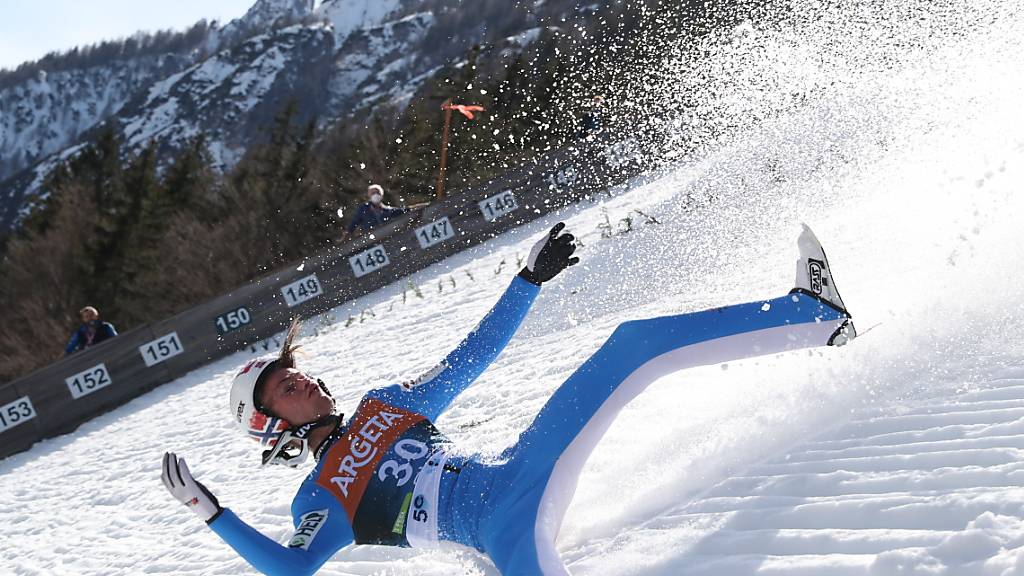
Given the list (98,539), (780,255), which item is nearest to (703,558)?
(780,255)

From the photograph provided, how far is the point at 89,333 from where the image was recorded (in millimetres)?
11641

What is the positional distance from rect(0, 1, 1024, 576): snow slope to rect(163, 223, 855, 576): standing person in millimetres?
405

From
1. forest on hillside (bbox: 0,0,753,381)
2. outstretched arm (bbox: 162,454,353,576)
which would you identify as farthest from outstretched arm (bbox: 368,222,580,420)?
forest on hillside (bbox: 0,0,753,381)

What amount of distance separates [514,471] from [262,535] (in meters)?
0.95

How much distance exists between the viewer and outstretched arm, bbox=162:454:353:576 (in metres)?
2.80

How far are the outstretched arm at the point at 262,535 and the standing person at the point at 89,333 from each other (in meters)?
9.85

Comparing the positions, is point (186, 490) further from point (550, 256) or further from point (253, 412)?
point (550, 256)

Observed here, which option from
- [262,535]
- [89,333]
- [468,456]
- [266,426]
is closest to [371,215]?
[89,333]

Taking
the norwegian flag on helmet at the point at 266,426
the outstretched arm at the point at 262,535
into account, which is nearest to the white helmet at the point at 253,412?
the norwegian flag on helmet at the point at 266,426

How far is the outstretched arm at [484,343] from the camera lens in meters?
3.55

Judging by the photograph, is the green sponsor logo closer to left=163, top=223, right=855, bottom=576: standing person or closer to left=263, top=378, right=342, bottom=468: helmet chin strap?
left=163, top=223, right=855, bottom=576: standing person

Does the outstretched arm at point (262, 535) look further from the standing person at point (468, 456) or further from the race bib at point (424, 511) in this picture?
the race bib at point (424, 511)

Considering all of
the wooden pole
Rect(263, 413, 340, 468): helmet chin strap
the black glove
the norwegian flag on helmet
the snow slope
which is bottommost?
the snow slope

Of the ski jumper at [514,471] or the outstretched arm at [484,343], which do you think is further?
the outstretched arm at [484,343]
